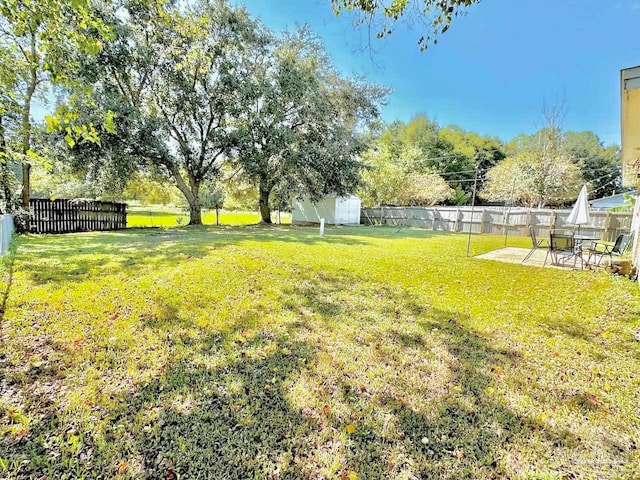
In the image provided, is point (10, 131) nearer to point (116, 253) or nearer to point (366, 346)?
point (116, 253)

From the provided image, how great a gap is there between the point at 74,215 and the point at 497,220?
20.0 metres

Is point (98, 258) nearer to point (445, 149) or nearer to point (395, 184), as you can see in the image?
point (395, 184)

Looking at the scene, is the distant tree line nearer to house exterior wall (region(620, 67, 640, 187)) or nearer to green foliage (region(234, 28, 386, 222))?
green foliage (region(234, 28, 386, 222))

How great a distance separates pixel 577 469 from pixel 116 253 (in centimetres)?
719

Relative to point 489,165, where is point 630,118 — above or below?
below

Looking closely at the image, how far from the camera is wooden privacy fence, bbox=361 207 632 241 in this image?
40.5 ft

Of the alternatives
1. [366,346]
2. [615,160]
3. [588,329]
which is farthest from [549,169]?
[366,346]

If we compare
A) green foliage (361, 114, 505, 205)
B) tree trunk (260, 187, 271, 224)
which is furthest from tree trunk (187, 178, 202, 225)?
green foliage (361, 114, 505, 205)

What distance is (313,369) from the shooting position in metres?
2.56

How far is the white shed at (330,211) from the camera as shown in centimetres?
2035

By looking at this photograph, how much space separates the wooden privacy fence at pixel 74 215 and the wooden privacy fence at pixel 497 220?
14.1m

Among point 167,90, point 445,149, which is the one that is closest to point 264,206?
point 167,90

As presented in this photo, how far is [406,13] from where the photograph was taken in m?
3.49

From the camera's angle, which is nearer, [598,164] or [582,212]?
[582,212]
